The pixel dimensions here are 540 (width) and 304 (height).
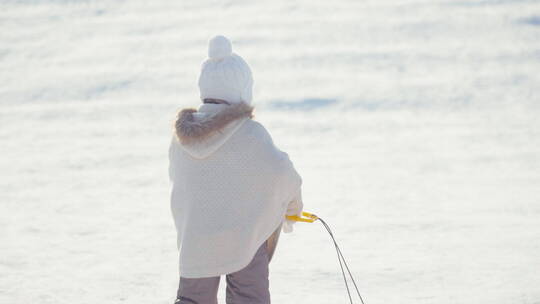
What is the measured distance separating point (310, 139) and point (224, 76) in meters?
5.10

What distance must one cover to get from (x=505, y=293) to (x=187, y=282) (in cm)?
179

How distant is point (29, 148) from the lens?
7.85 m

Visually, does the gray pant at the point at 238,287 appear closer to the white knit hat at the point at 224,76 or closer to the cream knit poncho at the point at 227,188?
the cream knit poncho at the point at 227,188

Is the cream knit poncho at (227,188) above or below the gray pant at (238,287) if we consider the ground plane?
above

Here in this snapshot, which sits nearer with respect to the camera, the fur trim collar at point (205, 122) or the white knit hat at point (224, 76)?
the fur trim collar at point (205, 122)

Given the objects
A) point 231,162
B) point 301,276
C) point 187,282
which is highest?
point 231,162

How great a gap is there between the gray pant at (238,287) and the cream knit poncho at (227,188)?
45mm

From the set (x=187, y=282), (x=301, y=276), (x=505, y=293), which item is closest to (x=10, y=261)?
(x=301, y=276)

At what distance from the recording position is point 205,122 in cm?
270

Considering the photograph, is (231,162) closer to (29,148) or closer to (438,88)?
(29,148)

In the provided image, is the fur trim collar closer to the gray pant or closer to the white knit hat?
the white knit hat

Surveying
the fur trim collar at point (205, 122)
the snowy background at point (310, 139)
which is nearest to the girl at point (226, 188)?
the fur trim collar at point (205, 122)

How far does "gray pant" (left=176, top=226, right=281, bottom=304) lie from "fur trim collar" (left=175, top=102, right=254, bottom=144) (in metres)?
0.46

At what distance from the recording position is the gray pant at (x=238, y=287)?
9.25 feet
